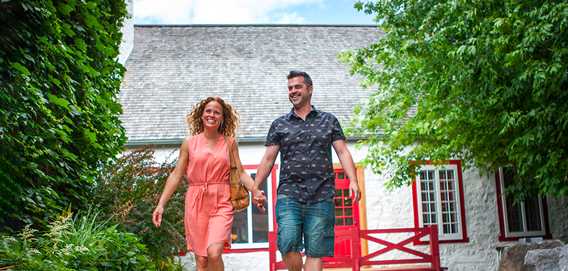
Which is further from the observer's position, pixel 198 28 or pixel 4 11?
pixel 198 28

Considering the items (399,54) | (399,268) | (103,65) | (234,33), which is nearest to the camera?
(103,65)

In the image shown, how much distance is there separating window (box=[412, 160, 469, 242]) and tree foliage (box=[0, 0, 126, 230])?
8717 mm

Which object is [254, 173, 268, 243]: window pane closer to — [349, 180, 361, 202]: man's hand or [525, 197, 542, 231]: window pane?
[525, 197, 542, 231]: window pane

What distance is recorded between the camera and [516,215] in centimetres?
1408

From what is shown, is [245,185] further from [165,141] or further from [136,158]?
[165,141]

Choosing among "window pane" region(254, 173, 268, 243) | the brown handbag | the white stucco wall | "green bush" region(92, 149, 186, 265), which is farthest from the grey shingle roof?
the brown handbag

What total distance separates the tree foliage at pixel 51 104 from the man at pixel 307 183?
1.74m

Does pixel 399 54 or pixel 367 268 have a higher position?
pixel 399 54

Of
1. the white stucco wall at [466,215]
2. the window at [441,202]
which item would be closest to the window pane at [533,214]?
the white stucco wall at [466,215]

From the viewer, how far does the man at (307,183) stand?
4.45 metres

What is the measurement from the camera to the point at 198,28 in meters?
18.1

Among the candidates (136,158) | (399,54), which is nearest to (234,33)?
(399,54)

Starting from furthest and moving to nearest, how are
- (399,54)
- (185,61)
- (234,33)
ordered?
1. (234,33)
2. (185,61)
3. (399,54)

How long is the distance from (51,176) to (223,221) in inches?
61.2
